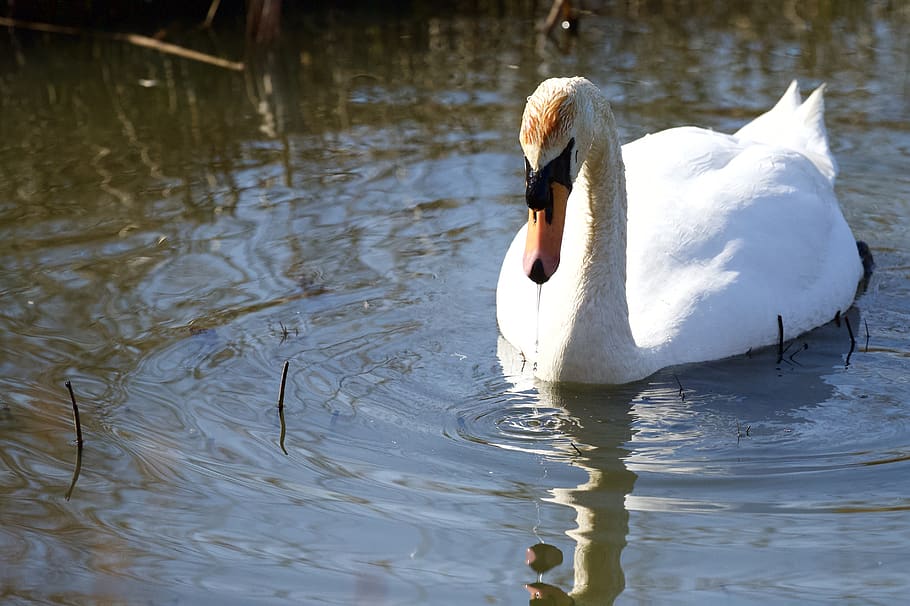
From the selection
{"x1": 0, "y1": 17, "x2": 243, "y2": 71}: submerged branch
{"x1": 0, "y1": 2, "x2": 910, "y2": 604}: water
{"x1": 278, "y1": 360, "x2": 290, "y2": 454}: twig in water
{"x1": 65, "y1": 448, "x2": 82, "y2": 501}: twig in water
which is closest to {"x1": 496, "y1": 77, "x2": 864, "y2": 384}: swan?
{"x1": 0, "y1": 2, "x2": 910, "y2": 604}: water

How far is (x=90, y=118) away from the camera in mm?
11523

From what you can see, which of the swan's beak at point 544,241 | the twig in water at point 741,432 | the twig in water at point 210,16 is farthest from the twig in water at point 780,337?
the twig in water at point 210,16

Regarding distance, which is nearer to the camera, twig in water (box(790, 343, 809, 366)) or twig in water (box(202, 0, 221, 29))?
twig in water (box(790, 343, 809, 366))

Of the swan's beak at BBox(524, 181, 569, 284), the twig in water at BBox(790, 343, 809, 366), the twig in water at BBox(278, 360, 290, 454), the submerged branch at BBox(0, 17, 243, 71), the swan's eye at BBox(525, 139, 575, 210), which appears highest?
the swan's eye at BBox(525, 139, 575, 210)

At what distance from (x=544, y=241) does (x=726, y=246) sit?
5.52 ft

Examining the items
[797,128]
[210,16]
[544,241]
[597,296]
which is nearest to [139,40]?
[210,16]

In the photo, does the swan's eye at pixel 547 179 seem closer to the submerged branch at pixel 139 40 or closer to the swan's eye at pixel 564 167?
the swan's eye at pixel 564 167

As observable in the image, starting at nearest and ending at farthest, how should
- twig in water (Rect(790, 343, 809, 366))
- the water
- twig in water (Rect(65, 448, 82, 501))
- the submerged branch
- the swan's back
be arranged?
Result: the water, twig in water (Rect(65, 448, 82, 501)), the swan's back, twig in water (Rect(790, 343, 809, 366)), the submerged branch

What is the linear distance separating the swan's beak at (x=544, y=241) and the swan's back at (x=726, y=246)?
4.06ft

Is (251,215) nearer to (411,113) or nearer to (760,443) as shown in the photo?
(411,113)

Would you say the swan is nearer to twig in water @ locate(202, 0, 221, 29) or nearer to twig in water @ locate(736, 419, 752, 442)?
twig in water @ locate(736, 419, 752, 442)

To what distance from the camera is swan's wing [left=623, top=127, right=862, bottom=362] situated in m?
6.70

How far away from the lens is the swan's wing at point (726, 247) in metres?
6.70

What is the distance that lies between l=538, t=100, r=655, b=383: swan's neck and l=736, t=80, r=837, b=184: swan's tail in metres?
2.47
